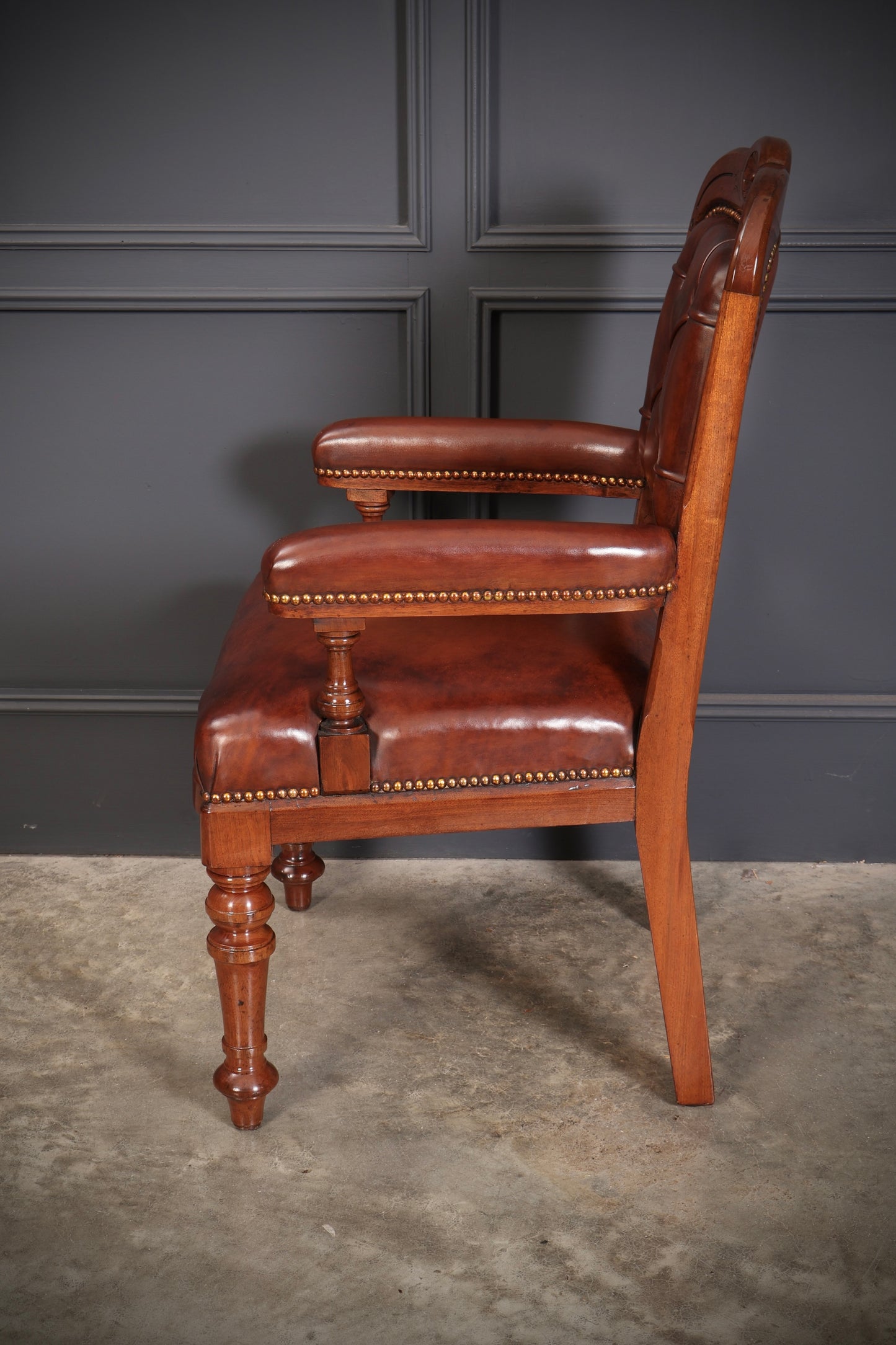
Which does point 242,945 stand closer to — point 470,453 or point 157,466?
point 470,453

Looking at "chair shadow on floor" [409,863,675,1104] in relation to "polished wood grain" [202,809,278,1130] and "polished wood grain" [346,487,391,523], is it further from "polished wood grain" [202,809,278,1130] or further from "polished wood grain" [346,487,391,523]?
"polished wood grain" [346,487,391,523]

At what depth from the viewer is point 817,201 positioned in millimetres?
1875

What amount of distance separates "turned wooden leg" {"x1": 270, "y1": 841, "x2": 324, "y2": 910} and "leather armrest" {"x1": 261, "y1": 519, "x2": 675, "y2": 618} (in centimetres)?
83

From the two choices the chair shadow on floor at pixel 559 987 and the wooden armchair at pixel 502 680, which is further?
the chair shadow on floor at pixel 559 987

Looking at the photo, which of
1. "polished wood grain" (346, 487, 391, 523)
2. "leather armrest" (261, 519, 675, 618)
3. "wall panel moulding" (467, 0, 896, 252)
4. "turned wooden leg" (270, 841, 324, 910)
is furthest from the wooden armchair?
"turned wooden leg" (270, 841, 324, 910)

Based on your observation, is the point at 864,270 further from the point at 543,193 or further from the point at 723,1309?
the point at 723,1309

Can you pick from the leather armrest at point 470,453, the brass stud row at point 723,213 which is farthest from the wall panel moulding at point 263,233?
the brass stud row at point 723,213

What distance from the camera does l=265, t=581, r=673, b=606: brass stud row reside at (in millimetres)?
1137

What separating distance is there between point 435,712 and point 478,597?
0.53 ft

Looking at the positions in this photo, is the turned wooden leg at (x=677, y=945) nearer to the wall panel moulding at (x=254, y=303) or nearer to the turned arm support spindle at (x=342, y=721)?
the turned arm support spindle at (x=342, y=721)

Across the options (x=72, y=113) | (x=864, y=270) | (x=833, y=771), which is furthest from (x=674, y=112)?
(x=833, y=771)

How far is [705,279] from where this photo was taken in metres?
1.29

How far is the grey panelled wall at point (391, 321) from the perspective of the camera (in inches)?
72.3

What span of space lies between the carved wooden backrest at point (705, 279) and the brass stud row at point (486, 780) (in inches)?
11.8
